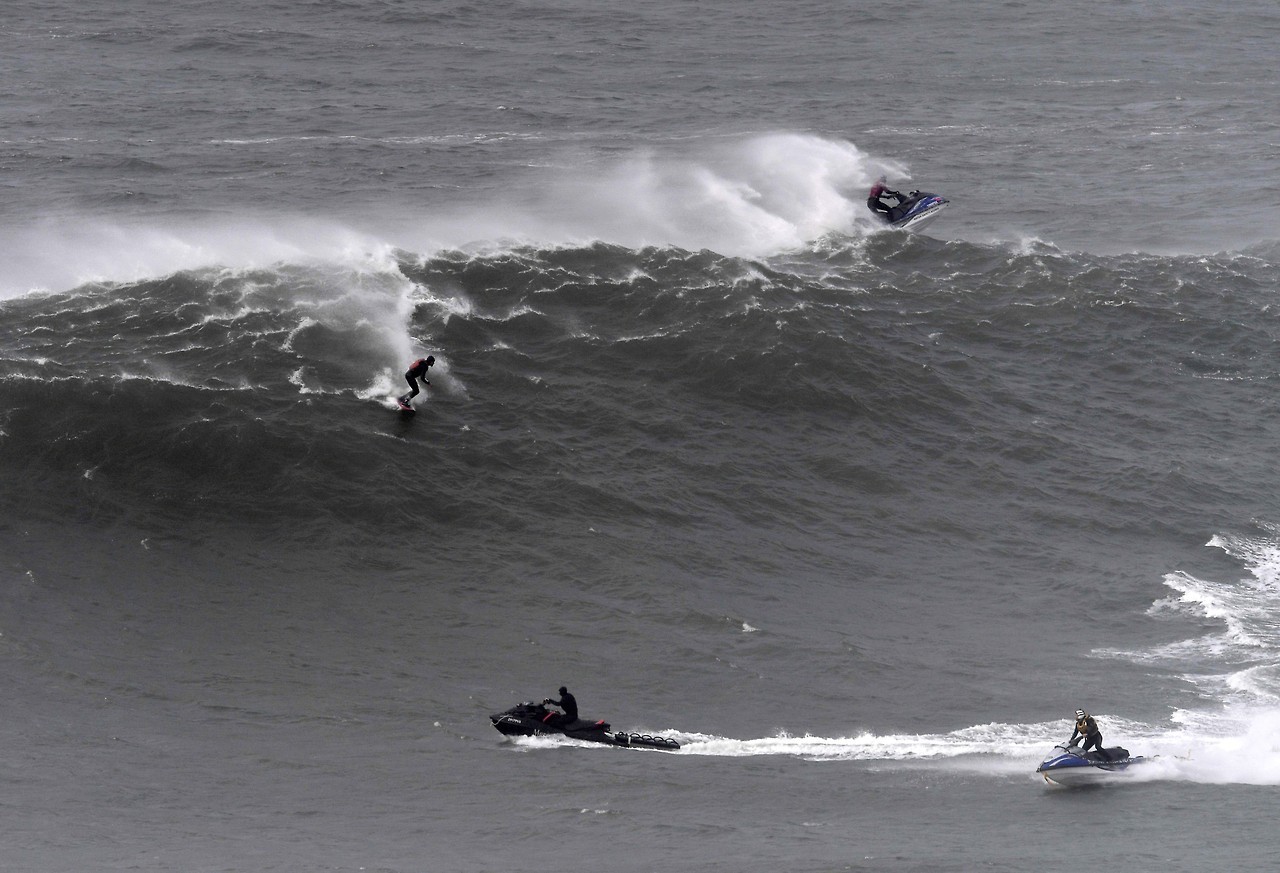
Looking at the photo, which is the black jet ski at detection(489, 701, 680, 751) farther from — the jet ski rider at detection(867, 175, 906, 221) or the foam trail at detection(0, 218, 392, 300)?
the jet ski rider at detection(867, 175, 906, 221)

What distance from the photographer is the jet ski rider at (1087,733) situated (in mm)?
33844

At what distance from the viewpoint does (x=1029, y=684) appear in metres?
38.1

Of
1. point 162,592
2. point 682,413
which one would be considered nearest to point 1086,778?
point 682,413

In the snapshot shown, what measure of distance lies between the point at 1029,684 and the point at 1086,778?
14.6 feet

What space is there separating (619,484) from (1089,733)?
57.2 ft

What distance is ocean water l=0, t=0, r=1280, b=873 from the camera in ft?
107

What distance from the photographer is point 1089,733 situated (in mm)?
33875

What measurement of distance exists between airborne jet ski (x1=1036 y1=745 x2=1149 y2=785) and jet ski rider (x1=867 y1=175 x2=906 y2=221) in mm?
35868

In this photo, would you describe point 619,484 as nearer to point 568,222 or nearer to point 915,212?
point 568,222

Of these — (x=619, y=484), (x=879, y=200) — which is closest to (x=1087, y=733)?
(x=619, y=484)

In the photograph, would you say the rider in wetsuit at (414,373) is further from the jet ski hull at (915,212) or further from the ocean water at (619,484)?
the jet ski hull at (915,212)

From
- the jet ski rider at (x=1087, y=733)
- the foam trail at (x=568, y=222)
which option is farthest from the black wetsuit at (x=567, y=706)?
the foam trail at (x=568, y=222)

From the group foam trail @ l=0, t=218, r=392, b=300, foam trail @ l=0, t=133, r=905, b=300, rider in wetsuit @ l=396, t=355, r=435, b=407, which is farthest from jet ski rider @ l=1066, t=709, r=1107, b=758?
foam trail @ l=0, t=218, r=392, b=300

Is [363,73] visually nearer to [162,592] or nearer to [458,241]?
[458,241]
